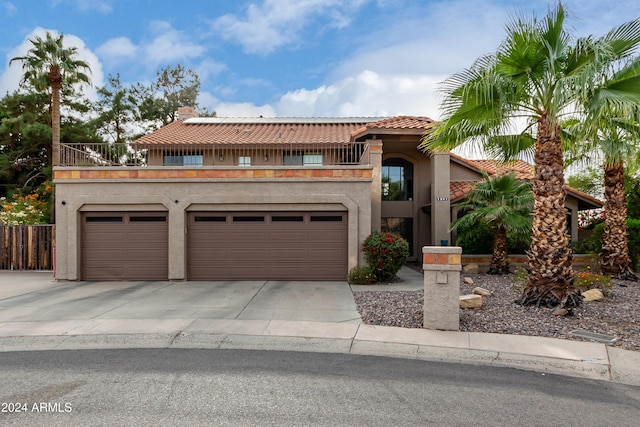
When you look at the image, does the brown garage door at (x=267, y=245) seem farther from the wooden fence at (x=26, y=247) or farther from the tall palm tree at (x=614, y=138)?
the tall palm tree at (x=614, y=138)

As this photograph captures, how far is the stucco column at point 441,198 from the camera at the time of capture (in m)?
16.0

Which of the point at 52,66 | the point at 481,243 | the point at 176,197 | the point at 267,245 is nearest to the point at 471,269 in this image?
the point at 481,243

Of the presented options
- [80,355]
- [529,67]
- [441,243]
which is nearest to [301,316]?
[80,355]

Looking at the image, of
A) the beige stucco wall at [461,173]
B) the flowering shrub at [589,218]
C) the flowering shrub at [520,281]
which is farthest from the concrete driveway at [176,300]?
the flowering shrub at [589,218]

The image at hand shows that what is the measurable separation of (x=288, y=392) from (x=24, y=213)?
62.2 feet

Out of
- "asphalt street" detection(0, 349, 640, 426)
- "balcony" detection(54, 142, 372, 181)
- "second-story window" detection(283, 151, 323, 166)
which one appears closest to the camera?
"asphalt street" detection(0, 349, 640, 426)

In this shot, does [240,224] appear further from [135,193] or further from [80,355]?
[80,355]

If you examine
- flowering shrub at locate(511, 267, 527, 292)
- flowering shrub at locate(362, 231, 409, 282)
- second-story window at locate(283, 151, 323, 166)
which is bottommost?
flowering shrub at locate(511, 267, 527, 292)

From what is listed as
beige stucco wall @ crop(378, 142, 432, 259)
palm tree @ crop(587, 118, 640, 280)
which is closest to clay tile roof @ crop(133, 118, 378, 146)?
beige stucco wall @ crop(378, 142, 432, 259)

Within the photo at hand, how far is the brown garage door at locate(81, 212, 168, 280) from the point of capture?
1296cm

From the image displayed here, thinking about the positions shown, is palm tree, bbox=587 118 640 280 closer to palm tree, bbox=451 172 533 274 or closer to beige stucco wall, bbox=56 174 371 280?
palm tree, bbox=451 172 533 274

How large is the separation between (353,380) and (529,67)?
7068 mm

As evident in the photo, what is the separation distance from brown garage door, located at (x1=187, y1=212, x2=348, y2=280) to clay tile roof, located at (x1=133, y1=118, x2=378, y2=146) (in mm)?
4995

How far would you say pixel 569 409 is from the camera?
14.1 ft
